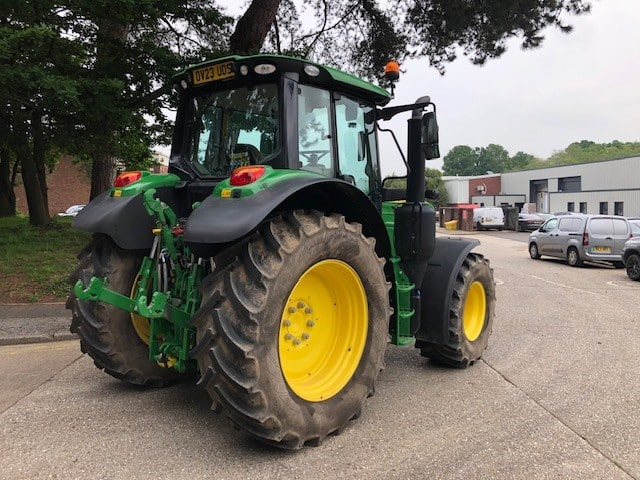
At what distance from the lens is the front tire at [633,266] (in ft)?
41.9

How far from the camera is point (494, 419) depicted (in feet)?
12.5

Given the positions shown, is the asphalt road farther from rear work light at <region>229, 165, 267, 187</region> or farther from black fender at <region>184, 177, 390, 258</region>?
rear work light at <region>229, 165, 267, 187</region>

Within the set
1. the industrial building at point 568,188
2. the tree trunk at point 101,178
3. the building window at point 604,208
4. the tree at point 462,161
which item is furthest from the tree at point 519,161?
the tree trunk at point 101,178

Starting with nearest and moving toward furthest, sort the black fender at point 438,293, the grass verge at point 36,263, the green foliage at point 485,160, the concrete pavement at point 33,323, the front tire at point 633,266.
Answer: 1. the black fender at point 438,293
2. the concrete pavement at point 33,323
3. the grass verge at point 36,263
4. the front tire at point 633,266
5. the green foliage at point 485,160

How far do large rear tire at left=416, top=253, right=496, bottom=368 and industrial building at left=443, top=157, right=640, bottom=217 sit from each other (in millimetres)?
40958

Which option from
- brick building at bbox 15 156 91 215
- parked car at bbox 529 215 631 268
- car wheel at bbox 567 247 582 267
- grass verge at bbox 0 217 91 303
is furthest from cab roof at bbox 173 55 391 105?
brick building at bbox 15 156 91 215

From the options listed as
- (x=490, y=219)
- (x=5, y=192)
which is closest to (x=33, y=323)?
(x=5, y=192)

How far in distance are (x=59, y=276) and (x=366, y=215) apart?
6.56m

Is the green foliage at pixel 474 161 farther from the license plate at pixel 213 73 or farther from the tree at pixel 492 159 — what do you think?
the license plate at pixel 213 73

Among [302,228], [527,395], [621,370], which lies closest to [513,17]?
[621,370]

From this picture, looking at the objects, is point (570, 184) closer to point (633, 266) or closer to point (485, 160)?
point (633, 266)

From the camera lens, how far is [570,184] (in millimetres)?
52000

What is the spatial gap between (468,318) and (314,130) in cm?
272

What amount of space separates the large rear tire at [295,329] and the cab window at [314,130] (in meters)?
0.66
